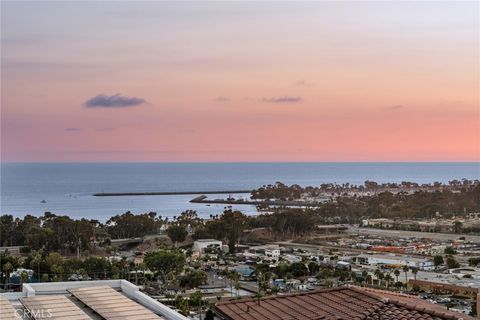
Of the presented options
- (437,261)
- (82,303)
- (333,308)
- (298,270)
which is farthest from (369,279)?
(333,308)

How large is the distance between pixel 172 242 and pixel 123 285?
30584 mm

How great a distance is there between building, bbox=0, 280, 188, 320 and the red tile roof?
3.83 feet

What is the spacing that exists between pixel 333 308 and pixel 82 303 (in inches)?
142

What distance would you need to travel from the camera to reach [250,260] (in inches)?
1291

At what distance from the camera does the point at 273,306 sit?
6707mm

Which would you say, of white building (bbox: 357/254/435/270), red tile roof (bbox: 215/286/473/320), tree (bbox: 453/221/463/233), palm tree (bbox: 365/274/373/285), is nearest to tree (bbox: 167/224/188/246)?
white building (bbox: 357/254/435/270)

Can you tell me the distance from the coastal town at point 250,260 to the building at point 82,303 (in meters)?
0.05

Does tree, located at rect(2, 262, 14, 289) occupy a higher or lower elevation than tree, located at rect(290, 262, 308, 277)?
higher

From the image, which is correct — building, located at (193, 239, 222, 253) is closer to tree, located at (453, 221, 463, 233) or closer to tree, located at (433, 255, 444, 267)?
tree, located at (433, 255, 444, 267)

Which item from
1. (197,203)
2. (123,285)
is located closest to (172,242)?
(123,285)

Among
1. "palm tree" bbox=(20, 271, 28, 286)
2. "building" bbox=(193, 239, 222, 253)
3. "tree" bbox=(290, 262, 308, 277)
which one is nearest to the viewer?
"palm tree" bbox=(20, 271, 28, 286)

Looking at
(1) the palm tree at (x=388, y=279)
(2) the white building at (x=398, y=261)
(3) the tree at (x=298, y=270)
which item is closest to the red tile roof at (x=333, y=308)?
(1) the palm tree at (x=388, y=279)

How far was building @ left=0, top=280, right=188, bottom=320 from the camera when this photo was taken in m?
7.48

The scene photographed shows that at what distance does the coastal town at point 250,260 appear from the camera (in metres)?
10.1
